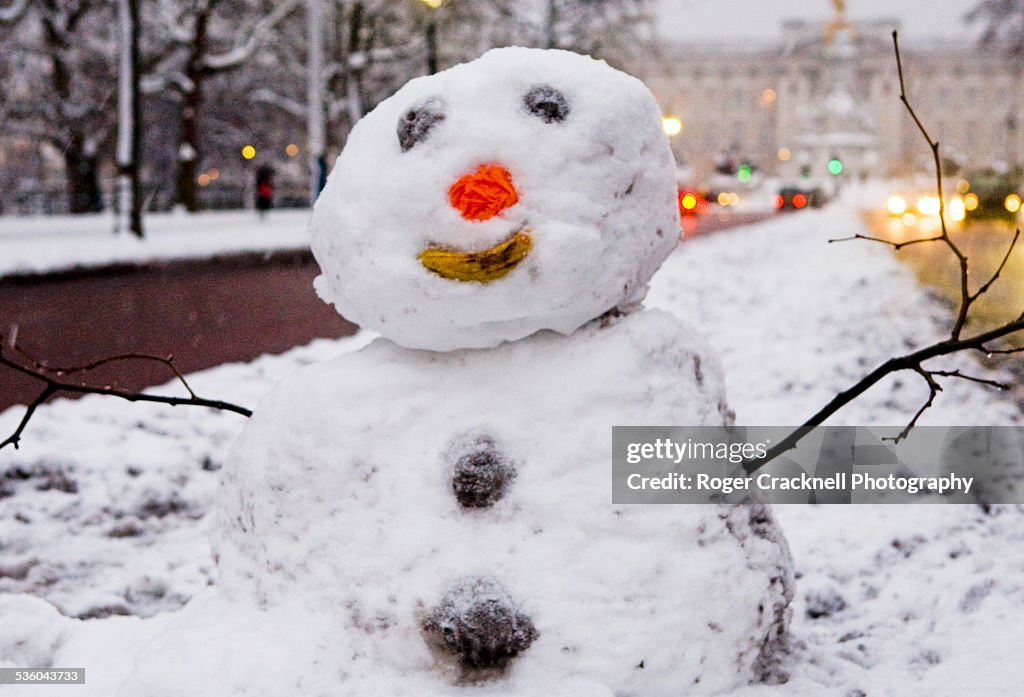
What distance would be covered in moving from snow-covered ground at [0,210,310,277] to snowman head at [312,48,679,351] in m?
8.37

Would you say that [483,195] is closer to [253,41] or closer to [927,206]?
[927,206]

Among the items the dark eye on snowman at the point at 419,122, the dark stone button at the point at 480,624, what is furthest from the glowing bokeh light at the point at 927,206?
the dark stone button at the point at 480,624

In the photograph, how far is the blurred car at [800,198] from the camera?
4792 centimetres

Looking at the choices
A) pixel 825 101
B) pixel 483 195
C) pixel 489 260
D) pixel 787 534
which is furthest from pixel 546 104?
pixel 825 101

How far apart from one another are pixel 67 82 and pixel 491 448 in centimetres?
2876

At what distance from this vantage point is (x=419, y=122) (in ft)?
8.20

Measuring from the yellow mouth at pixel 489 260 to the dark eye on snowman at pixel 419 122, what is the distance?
31cm

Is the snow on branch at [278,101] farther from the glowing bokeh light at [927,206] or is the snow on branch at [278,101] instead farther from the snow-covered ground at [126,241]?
the glowing bokeh light at [927,206]

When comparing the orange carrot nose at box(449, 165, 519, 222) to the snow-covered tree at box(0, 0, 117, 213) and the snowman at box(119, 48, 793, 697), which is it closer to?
the snowman at box(119, 48, 793, 697)

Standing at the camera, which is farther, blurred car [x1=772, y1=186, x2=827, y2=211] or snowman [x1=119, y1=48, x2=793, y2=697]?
blurred car [x1=772, y1=186, x2=827, y2=211]

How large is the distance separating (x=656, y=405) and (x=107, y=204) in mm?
34971

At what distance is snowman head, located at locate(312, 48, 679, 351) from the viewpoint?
2.41 meters
